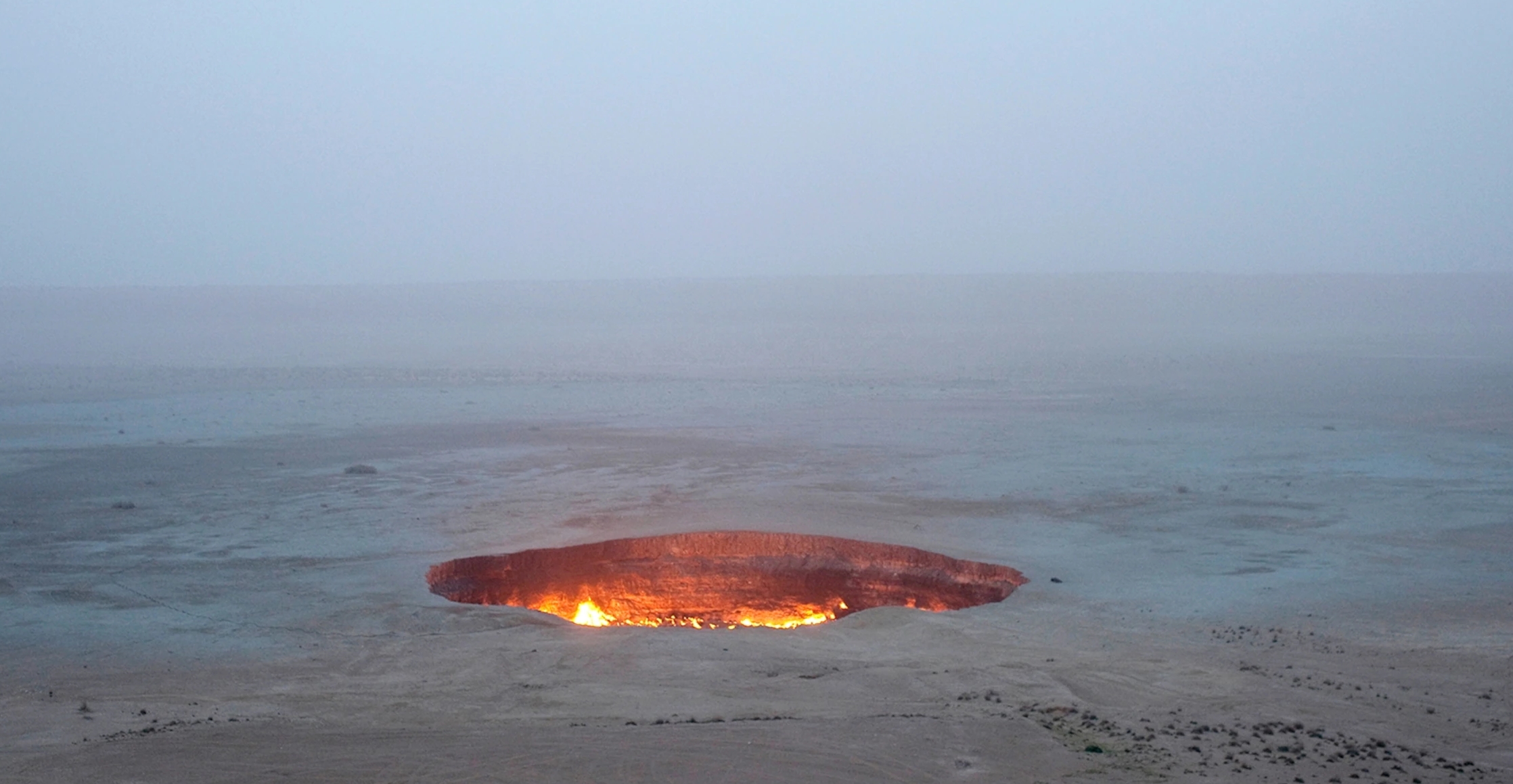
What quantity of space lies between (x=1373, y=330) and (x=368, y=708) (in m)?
53.3

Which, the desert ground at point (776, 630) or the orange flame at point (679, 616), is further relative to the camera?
the orange flame at point (679, 616)

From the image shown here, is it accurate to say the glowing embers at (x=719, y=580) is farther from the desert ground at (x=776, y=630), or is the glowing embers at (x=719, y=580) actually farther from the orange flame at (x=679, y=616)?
the desert ground at (x=776, y=630)

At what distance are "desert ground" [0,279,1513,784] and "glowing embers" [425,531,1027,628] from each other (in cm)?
35

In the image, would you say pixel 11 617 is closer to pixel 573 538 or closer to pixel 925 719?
pixel 573 538

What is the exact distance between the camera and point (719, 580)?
41.8ft

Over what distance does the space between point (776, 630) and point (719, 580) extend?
9.64 feet

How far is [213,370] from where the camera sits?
36281 millimetres

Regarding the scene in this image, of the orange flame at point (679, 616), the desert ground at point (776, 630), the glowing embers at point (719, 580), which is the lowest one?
the orange flame at point (679, 616)

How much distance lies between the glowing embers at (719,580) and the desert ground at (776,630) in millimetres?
346

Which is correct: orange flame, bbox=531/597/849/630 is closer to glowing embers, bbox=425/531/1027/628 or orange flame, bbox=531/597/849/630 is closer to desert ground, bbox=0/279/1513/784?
glowing embers, bbox=425/531/1027/628

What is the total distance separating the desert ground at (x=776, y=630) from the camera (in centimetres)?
684

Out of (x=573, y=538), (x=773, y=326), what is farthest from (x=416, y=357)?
(x=573, y=538)

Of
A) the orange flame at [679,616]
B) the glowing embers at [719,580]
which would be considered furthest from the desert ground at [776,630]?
the orange flame at [679,616]

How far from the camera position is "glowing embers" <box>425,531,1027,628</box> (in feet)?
39.6
